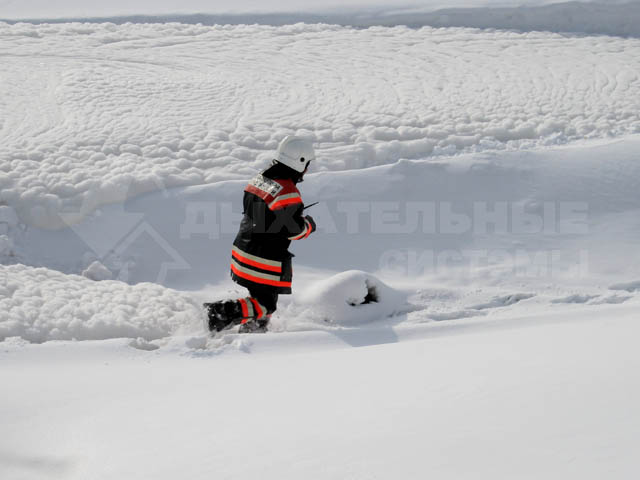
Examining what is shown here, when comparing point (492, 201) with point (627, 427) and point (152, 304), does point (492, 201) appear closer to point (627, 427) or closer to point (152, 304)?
point (152, 304)

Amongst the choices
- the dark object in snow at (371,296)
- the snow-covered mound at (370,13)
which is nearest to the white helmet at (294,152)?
the dark object in snow at (371,296)

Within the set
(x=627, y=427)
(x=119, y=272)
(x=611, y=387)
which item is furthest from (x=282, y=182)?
(x=627, y=427)

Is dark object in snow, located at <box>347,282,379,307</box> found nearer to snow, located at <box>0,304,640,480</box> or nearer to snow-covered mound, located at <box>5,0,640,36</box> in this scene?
snow, located at <box>0,304,640,480</box>

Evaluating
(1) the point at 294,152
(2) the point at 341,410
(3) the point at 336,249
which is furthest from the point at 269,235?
(2) the point at 341,410

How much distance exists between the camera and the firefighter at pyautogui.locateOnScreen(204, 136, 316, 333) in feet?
10.3

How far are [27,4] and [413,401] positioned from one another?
805 centimetres

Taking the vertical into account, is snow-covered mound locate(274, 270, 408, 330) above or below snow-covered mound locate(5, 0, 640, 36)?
below

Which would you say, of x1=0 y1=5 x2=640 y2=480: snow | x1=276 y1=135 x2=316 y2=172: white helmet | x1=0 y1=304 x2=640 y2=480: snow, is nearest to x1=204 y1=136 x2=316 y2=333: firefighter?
x1=276 y1=135 x2=316 y2=172: white helmet

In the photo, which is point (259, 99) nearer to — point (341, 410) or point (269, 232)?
point (269, 232)

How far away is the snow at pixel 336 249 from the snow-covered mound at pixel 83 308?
0.01 meters

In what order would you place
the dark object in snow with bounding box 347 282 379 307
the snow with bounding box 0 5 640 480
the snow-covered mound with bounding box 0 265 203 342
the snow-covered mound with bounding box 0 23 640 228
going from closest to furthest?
1. the snow with bounding box 0 5 640 480
2. the snow-covered mound with bounding box 0 265 203 342
3. the dark object in snow with bounding box 347 282 379 307
4. the snow-covered mound with bounding box 0 23 640 228

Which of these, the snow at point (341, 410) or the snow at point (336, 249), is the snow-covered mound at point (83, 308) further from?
the snow at point (341, 410)

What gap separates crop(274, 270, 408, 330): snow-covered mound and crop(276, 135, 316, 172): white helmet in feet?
2.13

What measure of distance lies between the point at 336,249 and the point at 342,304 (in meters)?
0.64
